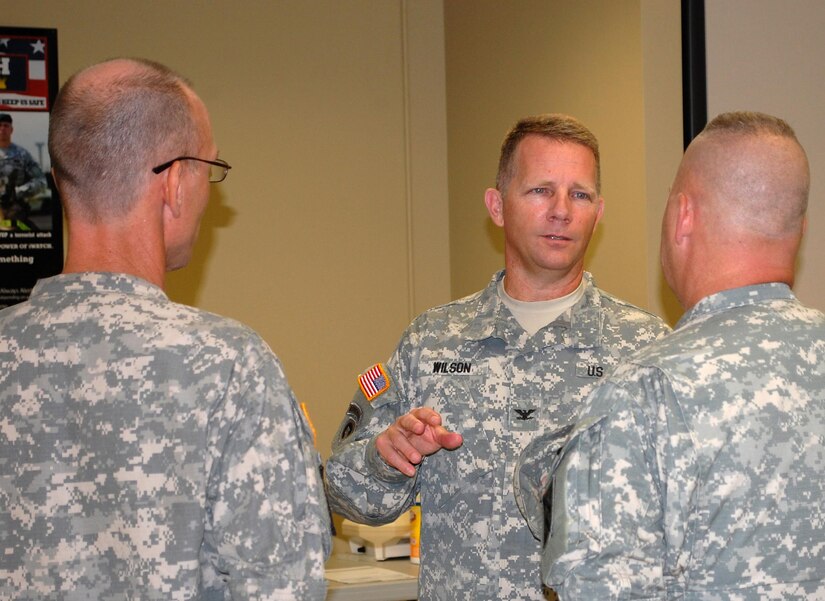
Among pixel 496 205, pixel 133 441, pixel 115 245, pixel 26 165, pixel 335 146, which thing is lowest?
pixel 133 441

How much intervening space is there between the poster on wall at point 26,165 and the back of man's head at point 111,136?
2.88m

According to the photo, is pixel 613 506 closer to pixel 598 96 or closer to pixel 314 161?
pixel 598 96

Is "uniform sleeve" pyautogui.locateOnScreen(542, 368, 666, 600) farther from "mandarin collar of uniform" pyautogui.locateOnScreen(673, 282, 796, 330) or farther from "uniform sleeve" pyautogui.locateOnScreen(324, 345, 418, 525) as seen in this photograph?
"uniform sleeve" pyautogui.locateOnScreen(324, 345, 418, 525)

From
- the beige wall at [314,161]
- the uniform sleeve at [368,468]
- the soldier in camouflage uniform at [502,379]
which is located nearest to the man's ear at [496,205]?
the soldier in camouflage uniform at [502,379]

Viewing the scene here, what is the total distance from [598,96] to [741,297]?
2.01m

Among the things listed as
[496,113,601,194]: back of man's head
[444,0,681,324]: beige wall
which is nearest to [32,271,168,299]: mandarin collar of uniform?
[496,113,601,194]: back of man's head

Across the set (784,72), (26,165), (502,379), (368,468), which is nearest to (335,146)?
(26,165)

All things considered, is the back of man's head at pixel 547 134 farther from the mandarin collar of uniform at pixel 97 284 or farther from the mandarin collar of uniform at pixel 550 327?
the mandarin collar of uniform at pixel 97 284

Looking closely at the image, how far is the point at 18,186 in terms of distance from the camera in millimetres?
4207

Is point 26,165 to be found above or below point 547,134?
above

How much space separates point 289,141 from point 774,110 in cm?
211

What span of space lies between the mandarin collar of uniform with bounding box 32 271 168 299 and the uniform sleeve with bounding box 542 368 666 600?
676 mm

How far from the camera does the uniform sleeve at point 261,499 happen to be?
1.38 metres

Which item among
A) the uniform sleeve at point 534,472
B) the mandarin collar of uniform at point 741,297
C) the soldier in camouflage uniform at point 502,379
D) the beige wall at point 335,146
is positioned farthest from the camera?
the beige wall at point 335,146
